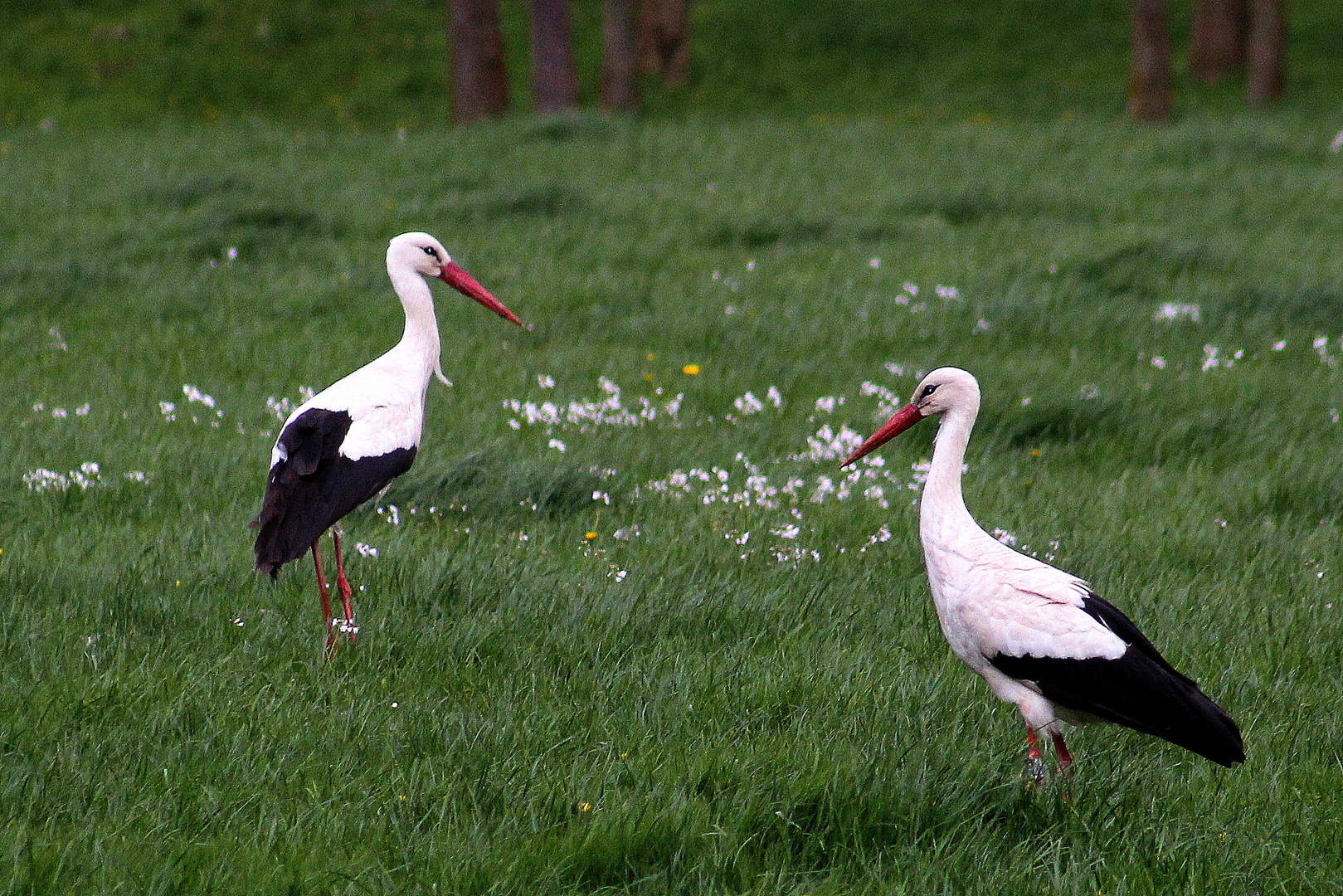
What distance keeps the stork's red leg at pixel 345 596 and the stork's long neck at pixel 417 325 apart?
718 millimetres

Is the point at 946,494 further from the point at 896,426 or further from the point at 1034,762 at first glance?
the point at 1034,762

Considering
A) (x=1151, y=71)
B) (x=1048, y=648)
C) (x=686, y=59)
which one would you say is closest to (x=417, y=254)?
(x=1048, y=648)

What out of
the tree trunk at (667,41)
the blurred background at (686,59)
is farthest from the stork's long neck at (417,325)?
the tree trunk at (667,41)

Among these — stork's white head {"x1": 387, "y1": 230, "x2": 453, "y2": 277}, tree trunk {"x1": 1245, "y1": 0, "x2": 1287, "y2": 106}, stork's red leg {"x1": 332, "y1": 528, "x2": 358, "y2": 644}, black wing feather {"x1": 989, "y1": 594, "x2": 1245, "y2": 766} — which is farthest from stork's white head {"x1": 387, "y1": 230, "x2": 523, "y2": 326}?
tree trunk {"x1": 1245, "y1": 0, "x2": 1287, "y2": 106}

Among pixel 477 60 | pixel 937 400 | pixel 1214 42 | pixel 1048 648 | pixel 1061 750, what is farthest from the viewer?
pixel 1214 42

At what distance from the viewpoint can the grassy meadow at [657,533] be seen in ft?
11.0

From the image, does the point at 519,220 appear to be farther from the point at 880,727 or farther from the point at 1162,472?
the point at 880,727

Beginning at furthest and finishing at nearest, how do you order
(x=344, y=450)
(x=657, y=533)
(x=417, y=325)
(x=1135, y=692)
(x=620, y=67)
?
(x=620, y=67) → (x=657, y=533) → (x=417, y=325) → (x=344, y=450) → (x=1135, y=692)

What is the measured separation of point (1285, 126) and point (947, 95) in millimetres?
6716

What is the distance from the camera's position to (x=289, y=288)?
930cm

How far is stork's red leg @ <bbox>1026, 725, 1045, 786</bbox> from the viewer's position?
363 centimetres

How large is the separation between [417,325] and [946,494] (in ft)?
7.06

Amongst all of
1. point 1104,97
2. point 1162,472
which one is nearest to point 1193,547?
point 1162,472

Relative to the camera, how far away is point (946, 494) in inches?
163
